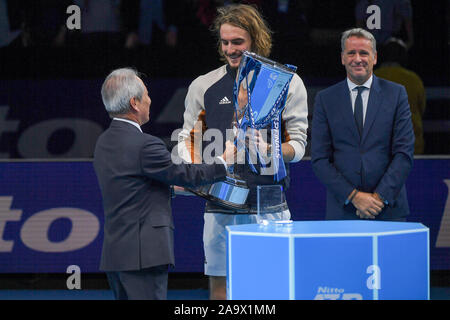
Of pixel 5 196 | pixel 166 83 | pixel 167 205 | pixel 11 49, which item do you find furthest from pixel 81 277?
pixel 167 205

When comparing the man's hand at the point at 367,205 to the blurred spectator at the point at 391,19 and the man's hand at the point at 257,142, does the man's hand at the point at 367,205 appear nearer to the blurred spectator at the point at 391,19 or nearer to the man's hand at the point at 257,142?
the man's hand at the point at 257,142

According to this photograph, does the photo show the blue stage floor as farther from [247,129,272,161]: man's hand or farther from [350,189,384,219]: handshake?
[247,129,272,161]: man's hand

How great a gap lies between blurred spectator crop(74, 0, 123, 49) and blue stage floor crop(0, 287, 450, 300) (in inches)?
87.3

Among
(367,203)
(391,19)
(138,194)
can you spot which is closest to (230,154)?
(138,194)

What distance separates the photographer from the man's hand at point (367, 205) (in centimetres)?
349

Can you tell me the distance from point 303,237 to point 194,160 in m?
1.03

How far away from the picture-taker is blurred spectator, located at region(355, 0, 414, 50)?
20.8 ft

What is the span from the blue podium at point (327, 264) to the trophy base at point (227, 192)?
36cm

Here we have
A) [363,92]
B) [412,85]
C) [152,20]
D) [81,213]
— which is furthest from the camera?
[152,20]

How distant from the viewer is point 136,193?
2.95 metres

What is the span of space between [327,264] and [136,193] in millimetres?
840

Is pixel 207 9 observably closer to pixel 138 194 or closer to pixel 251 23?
pixel 251 23

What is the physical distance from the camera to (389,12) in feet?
20.9
